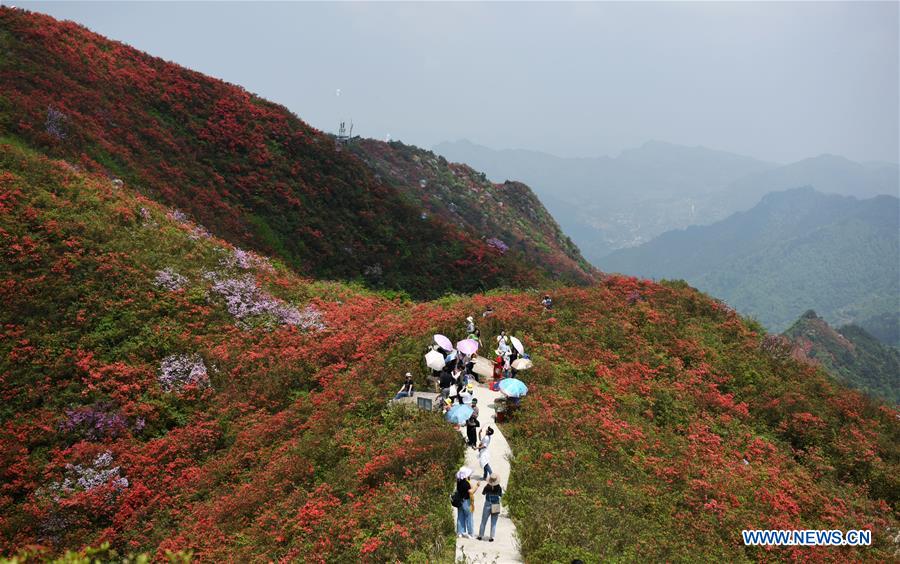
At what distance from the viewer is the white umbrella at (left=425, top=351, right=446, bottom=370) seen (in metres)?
20.3

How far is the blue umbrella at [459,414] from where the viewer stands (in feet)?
53.8

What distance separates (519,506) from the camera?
14.3m

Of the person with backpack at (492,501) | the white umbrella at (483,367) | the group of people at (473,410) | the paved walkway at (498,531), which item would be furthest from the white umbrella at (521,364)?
the person with backpack at (492,501)

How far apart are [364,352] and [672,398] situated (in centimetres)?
1485

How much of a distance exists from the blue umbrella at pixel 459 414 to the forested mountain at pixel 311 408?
0.57m

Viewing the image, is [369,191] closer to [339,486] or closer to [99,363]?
[99,363]

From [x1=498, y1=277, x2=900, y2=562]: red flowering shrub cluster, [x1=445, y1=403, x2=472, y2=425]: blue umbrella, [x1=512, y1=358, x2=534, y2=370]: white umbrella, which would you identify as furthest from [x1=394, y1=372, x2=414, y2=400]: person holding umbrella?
[x1=512, y1=358, x2=534, y2=370]: white umbrella

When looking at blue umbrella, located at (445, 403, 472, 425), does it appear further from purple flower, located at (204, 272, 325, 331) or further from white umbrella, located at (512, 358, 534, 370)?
purple flower, located at (204, 272, 325, 331)

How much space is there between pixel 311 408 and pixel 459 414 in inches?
301

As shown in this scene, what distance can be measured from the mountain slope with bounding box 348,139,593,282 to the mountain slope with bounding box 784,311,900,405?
48054 millimetres

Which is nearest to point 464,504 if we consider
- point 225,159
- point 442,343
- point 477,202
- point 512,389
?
point 512,389

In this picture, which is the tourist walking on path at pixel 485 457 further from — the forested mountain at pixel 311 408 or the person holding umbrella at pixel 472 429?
the person holding umbrella at pixel 472 429

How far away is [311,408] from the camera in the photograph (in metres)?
21.0

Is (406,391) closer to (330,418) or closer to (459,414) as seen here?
(330,418)
